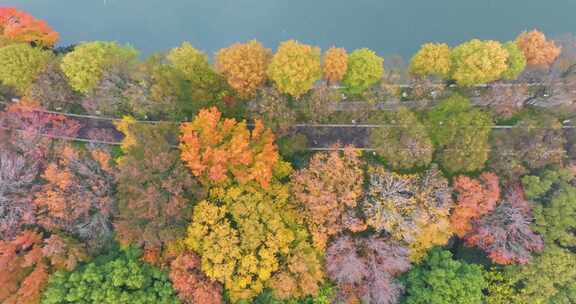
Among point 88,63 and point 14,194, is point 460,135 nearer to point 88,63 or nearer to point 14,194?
point 88,63

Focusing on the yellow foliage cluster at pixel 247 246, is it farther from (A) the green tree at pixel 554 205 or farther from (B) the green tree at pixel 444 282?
(A) the green tree at pixel 554 205

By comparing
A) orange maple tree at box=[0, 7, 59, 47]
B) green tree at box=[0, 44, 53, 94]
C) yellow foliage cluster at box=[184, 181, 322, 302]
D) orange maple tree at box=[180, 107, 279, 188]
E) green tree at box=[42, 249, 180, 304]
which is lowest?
green tree at box=[42, 249, 180, 304]

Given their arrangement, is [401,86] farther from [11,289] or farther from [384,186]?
[11,289]

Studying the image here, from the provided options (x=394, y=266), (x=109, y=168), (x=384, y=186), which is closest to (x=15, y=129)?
(x=109, y=168)

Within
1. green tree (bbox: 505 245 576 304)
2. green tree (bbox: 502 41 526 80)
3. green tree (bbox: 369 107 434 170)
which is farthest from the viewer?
green tree (bbox: 502 41 526 80)

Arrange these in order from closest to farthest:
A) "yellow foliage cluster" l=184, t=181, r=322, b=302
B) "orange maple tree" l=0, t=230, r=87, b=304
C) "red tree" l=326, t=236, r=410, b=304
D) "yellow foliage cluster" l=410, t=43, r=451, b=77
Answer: "orange maple tree" l=0, t=230, r=87, b=304 → "yellow foliage cluster" l=184, t=181, r=322, b=302 → "red tree" l=326, t=236, r=410, b=304 → "yellow foliage cluster" l=410, t=43, r=451, b=77

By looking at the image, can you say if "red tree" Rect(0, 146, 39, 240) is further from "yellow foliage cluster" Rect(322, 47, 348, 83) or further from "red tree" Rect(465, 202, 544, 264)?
"red tree" Rect(465, 202, 544, 264)

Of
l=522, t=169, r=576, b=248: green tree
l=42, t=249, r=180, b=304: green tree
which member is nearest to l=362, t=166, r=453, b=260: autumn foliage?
l=522, t=169, r=576, b=248: green tree

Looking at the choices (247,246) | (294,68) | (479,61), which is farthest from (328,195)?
(479,61)
